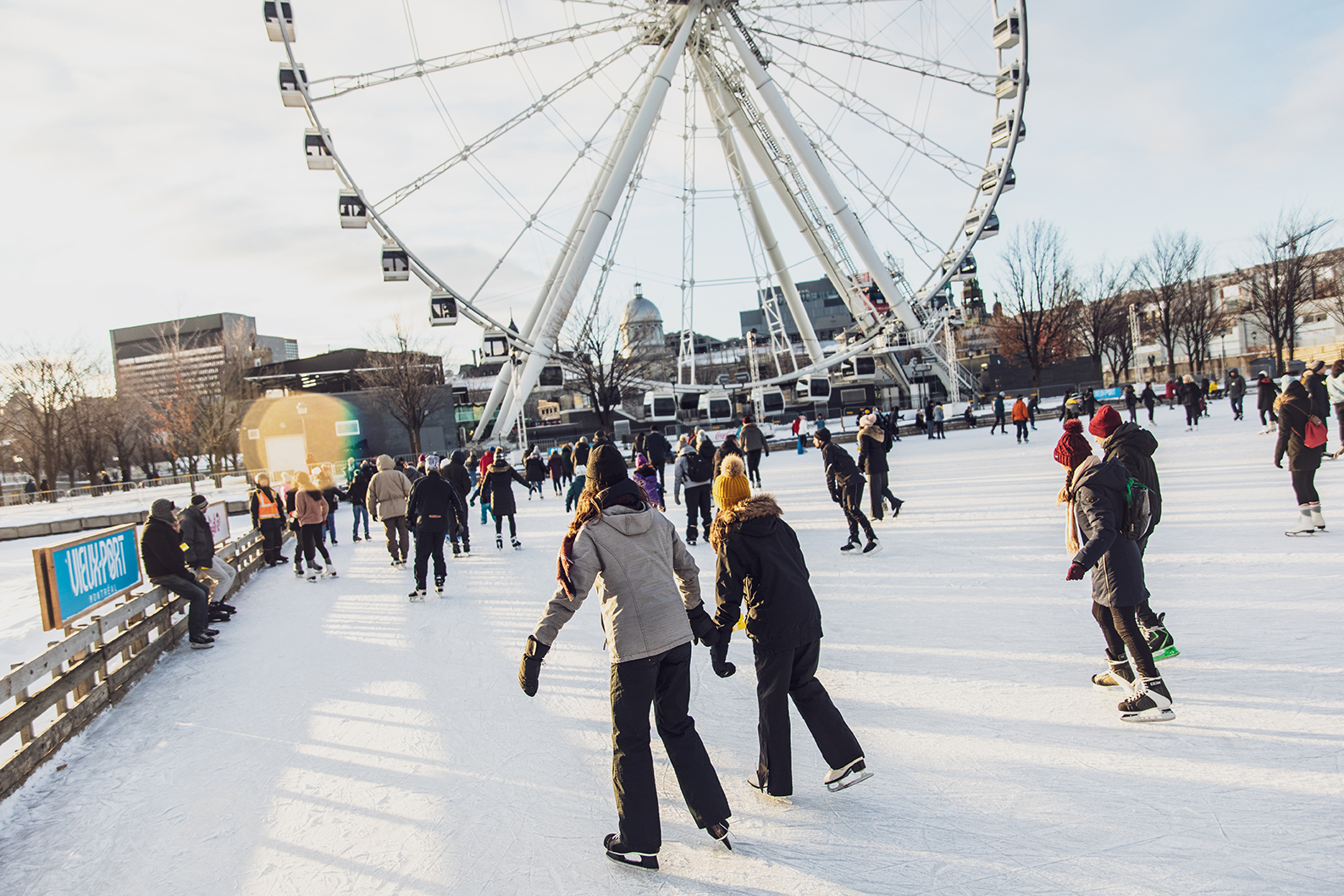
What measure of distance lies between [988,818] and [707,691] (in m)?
2.08

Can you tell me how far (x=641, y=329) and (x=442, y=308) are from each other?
82.5 feet

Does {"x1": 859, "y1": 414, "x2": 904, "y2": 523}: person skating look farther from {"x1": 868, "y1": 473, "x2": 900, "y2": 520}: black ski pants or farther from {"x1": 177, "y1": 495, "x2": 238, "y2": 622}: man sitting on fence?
{"x1": 177, "y1": 495, "x2": 238, "y2": 622}: man sitting on fence

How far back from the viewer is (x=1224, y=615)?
5605 mm

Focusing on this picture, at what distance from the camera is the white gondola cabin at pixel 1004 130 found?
72.3ft

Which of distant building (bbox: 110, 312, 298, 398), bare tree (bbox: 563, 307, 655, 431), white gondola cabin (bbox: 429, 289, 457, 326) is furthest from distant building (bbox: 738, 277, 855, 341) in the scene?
white gondola cabin (bbox: 429, 289, 457, 326)

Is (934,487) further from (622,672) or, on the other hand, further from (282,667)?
(622,672)

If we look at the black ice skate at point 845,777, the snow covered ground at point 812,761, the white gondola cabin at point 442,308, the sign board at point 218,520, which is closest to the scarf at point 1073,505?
the snow covered ground at point 812,761

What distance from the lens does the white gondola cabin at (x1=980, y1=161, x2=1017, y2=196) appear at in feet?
74.9

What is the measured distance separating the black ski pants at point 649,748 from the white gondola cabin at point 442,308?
19.9 meters

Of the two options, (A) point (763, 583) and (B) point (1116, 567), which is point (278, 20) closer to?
(A) point (763, 583)

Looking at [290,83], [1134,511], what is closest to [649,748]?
[1134,511]

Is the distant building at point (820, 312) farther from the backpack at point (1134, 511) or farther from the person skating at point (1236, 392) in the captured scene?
the backpack at point (1134, 511)

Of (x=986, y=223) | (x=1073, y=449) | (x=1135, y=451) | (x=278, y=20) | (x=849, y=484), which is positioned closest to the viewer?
(x=1135, y=451)

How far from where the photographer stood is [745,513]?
138 inches
